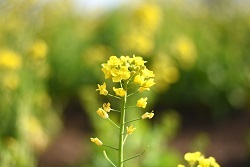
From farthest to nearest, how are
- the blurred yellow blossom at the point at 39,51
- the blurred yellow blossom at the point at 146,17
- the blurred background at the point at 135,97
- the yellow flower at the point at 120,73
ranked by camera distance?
the blurred yellow blossom at the point at 146,17 → the blurred background at the point at 135,97 → the blurred yellow blossom at the point at 39,51 → the yellow flower at the point at 120,73

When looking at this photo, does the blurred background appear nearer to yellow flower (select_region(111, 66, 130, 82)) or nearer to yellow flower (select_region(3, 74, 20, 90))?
yellow flower (select_region(3, 74, 20, 90))

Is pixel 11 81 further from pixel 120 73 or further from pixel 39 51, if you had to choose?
pixel 120 73

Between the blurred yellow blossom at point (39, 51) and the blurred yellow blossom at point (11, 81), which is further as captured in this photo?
the blurred yellow blossom at point (11, 81)

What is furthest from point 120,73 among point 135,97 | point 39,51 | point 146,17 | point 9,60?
point 146,17

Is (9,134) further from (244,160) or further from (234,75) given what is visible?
(234,75)

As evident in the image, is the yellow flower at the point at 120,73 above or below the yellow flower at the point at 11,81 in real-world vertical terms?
below

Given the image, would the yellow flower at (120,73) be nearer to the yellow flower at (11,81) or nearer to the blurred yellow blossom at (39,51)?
the blurred yellow blossom at (39,51)

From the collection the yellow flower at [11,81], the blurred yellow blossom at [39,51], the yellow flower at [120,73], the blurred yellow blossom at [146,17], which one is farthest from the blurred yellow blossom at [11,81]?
the yellow flower at [120,73]

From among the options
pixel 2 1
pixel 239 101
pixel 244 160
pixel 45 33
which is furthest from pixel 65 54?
pixel 244 160
